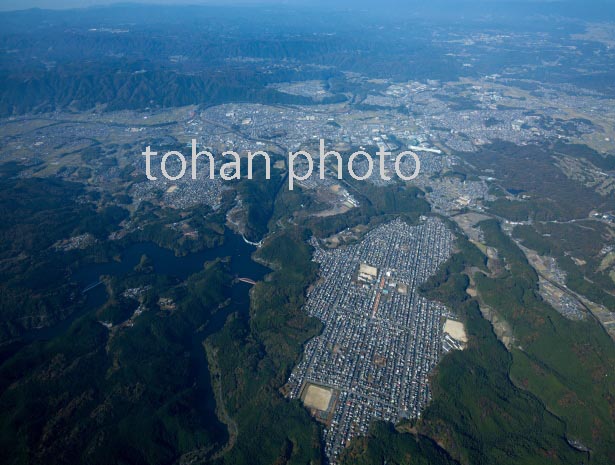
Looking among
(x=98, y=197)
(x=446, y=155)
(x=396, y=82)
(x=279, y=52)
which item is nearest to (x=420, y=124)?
(x=446, y=155)

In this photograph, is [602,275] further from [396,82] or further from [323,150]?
[396,82]

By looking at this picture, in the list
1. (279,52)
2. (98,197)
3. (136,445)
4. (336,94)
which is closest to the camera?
(136,445)

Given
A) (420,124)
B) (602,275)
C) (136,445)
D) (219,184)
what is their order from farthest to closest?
(420,124) < (219,184) < (602,275) < (136,445)

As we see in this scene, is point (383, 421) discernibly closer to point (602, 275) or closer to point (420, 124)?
point (602, 275)

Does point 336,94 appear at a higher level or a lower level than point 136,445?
lower

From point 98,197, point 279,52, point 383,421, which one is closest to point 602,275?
point 383,421

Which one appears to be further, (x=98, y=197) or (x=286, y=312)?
(x=98, y=197)

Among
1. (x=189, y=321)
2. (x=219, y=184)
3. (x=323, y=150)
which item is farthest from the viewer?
(x=323, y=150)

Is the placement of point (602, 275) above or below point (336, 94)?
above

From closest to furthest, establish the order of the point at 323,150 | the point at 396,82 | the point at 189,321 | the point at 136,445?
1. the point at 136,445
2. the point at 189,321
3. the point at 323,150
4. the point at 396,82
